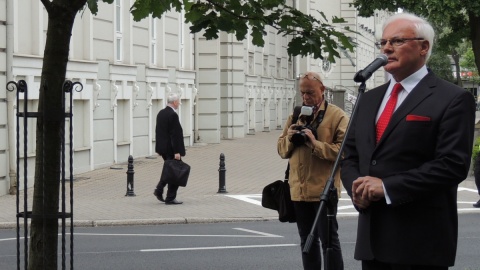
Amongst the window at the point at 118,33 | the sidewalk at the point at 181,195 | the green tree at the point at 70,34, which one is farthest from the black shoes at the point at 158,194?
the green tree at the point at 70,34

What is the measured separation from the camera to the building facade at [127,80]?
2164 centimetres

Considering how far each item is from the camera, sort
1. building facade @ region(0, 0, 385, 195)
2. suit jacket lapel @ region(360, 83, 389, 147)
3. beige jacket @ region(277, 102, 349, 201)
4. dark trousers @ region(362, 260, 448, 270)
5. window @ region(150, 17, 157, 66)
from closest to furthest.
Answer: dark trousers @ region(362, 260, 448, 270) → suit jacket lapel @ region(360, 83, 389, 147) → beige jacket @ region(277, 102, 349, 201) → building facade @ region(0, 0, 385, 195) → window @ region(150, 17, 157, 66)

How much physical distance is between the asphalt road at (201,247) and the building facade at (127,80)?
275cm

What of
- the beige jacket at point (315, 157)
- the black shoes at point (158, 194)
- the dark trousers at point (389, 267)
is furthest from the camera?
the black shoes at point (158, 194)

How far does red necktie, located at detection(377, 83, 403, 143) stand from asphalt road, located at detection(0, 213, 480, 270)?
6434 mm

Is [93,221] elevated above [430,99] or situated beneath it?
situated beneath

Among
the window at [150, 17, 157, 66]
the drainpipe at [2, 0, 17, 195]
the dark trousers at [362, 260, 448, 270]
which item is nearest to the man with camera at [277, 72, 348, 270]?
the dark trousers at [362, 260, 448, 270]

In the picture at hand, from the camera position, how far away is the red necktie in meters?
5.42

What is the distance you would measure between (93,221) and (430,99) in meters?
12.2

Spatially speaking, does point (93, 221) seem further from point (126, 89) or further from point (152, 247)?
point (126, 89)

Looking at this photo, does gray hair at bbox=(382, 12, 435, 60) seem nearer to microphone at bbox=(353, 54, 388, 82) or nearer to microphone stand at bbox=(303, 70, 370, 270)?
microphone at bbox=(353, 54, 388, 82)

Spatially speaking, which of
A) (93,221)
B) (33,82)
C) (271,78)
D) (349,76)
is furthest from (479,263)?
(349,76)

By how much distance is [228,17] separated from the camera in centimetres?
789

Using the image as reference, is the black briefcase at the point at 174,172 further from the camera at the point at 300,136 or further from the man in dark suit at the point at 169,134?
the camera at the point at 300,136
